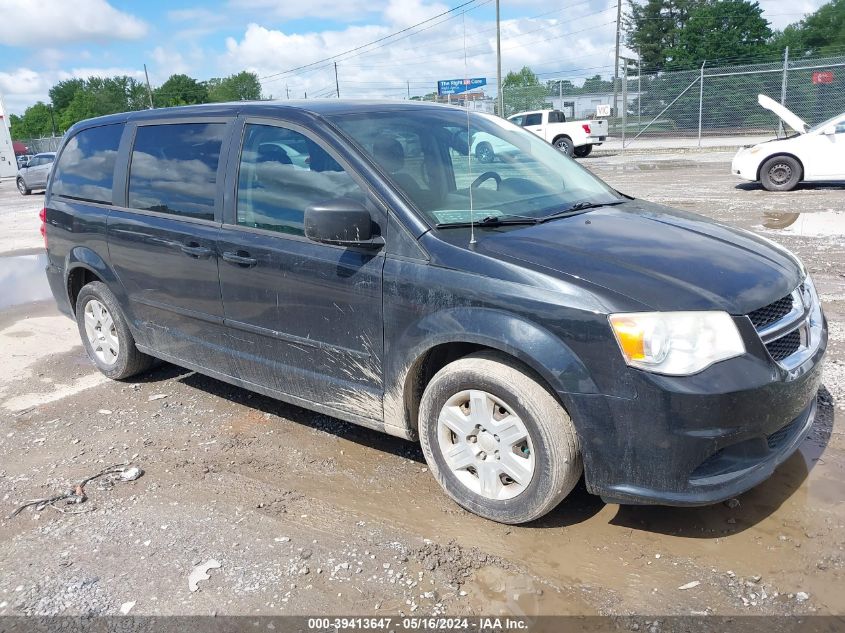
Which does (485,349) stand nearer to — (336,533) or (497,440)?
(497,440)

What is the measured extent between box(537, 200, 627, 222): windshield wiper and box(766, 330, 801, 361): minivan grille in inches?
46.2

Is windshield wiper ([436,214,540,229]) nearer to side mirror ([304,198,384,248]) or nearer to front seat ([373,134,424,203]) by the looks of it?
front seat ([373,134,424,203])

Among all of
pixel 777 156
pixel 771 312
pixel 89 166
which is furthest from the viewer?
pixel 777 156

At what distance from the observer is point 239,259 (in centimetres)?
383

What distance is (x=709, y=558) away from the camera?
113 inches

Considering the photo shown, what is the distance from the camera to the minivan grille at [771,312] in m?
2.79

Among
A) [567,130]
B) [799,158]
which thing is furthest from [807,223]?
[567,130]

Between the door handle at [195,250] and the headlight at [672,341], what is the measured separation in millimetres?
2412

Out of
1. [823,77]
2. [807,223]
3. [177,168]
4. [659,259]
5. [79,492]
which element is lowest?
[79,492]

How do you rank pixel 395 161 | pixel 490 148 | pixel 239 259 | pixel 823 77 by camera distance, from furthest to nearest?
1. pixel 823 77
2. pixel 490 148
3. pixel 239 259
4. pixel 395 161

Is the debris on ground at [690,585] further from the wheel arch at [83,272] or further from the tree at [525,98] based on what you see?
the tree at [525,98]

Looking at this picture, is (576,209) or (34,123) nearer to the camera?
(576,209)

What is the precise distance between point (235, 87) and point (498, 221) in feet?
319

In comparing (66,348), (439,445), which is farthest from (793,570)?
(66,348)
